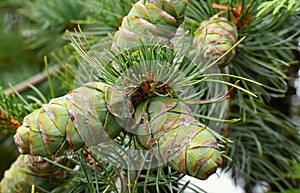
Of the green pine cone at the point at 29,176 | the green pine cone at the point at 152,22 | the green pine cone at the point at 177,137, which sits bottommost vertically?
the green pine cone at the point at 29,176

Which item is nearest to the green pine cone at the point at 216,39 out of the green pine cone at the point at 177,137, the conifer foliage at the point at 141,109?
the conifer foliage at the point at 141,109

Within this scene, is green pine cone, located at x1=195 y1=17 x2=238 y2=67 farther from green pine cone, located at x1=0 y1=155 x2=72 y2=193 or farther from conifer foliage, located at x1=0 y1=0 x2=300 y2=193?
green pine cone, located at x1=0 y1=155 x2=72 y2=193

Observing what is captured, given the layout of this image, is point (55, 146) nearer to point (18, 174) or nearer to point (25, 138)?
point (25, 138)

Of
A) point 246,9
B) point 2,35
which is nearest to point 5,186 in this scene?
point 246,9

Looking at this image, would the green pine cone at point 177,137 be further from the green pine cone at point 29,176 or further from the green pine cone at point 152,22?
the green pine cone at point 29,176

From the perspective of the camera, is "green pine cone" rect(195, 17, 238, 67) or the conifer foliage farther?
"green pine cone" rect(195, 17, 238, 67)

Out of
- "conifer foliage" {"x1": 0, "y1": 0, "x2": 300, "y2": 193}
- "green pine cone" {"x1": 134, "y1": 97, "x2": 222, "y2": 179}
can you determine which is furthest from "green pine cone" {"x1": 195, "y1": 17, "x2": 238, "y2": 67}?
"green pine cone" {"x1": 134, "y1": 97, "x2": 222, "y2": 179}
